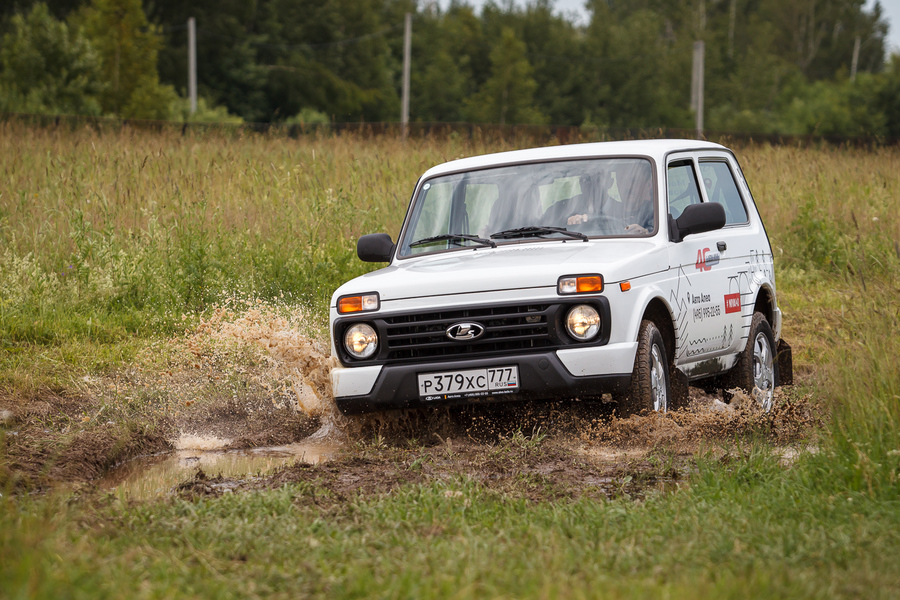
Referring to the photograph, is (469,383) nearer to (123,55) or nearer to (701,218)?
(701,218)

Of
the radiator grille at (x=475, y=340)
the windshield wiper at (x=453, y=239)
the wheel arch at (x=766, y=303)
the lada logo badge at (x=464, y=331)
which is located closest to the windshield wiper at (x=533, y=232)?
the windshield wiper at (x=453, y=239)

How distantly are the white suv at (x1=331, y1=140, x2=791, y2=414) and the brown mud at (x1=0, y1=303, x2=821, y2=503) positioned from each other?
33cm

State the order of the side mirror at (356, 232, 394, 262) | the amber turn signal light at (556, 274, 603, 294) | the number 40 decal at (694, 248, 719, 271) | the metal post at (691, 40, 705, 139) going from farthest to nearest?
the metal post at (691, 40, 705, 139) → the side mirror at (356, 232, 394, 262) → the number 40 decal at (694, 248, 719, 271) → the amber turn signal light at (556, 274, 603, 294)

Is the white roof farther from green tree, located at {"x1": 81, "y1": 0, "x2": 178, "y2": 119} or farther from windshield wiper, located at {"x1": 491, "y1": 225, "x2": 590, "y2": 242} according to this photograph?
green tree, located at {"x1": 81, "y1": 0, "x2": 178, "y2": 119}

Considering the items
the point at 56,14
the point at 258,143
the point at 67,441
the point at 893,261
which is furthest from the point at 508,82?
the point at 67,441

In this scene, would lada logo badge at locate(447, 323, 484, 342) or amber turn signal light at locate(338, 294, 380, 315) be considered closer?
lada logo badge at locate(447, 323, 484, 342)

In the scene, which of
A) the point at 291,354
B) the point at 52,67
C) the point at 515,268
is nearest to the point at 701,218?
the point at 515,268

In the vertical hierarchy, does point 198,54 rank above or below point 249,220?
above

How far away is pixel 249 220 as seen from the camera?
12922 mm

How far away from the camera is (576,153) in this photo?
723 centimetres

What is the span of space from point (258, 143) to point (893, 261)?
10.2 meters

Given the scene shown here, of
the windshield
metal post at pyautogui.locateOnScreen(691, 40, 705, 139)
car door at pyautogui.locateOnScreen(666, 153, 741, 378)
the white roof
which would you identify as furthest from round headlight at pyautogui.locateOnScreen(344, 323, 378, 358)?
metal post at pyautogui.locateOnScreen(691, 40, 705, 139)

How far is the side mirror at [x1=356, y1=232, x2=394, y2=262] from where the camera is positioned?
7.42 meters

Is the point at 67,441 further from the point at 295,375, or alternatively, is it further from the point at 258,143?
the point at 258,143
